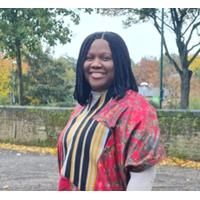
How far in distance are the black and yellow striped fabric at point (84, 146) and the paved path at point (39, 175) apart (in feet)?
6.66

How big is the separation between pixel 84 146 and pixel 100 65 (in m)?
0.19

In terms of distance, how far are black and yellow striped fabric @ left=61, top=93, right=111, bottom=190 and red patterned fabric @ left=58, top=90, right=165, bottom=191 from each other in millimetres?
13

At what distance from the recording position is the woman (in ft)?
3.43

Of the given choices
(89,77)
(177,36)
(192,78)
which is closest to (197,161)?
(192,78)

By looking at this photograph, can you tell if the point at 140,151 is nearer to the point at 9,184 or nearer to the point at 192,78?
the point at 9,184

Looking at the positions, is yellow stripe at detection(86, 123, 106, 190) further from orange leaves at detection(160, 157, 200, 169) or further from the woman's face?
orange leaves at detection(160, 157, 200, 169)

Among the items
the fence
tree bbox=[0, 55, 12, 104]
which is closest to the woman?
tree bbox=[0, 55, 12, 104]

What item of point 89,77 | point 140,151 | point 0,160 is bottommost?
point 0,160

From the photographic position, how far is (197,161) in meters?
4.23

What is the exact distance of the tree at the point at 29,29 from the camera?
324cm

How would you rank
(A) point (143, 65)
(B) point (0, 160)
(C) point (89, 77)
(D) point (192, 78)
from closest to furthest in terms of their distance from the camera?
Answer: (C) point (89, 77)
(A) point (143, 65)
(D) point (192, 78)
(B) point (0, 160)

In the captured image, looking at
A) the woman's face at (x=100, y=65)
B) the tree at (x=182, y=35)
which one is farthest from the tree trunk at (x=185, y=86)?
the woman's face at (x=100, y=65)

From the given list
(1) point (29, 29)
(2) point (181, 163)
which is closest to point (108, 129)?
(1) point (29, 29)

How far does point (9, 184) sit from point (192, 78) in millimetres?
1531
